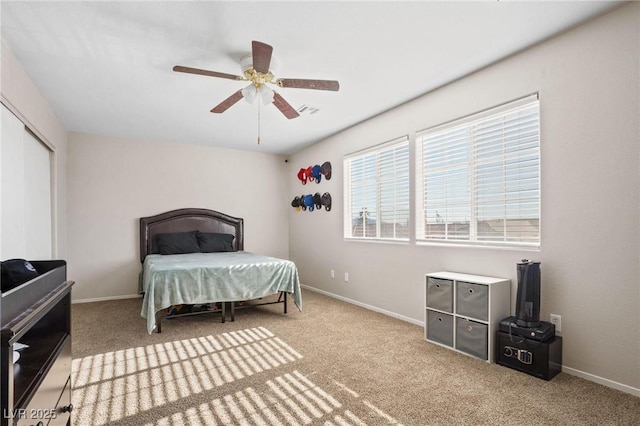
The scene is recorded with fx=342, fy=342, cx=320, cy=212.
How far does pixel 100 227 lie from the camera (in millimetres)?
5082

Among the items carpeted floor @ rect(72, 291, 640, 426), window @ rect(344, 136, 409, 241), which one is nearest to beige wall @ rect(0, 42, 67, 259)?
carpeted floor @ rect(72, 291, 640, 426)

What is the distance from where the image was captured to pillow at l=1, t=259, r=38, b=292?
1.33 meters

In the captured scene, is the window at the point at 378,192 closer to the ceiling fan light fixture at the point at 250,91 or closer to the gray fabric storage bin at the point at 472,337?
the gray fabric storage bin at the point at 472,337

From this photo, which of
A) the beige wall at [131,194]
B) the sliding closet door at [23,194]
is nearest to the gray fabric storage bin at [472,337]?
the sliding closet door at [23,194]

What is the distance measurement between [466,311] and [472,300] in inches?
4.6

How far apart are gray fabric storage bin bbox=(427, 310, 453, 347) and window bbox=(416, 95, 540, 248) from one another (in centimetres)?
75

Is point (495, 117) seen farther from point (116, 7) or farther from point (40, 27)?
point (40, 27)

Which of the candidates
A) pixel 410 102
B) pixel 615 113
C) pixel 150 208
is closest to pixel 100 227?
pixel 150 208

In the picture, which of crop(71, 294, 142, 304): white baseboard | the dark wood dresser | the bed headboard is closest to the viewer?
the dark wood dresser

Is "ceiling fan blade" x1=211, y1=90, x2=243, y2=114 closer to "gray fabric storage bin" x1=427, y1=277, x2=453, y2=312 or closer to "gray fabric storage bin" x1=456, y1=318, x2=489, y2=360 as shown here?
"gray fabric storage bin" x1=427, y1=277, x2=453, y2=312

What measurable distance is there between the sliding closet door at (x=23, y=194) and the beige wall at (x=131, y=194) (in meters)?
1.02

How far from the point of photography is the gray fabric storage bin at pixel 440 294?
299 centimetres

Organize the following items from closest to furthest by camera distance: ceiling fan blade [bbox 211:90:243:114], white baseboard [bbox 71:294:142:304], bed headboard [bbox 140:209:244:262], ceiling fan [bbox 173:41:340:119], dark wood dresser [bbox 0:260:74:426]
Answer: dark wood dresser [bbox 0:260:74:426] < ceiling fan [bbox 173:41:340:119] < ceiling fan blade [bbox 211:90:243:114] < white baseboard [bbox 71:294:142:304] < bed headboard [bbox 140:209:244:262]

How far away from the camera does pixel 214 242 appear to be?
5504mm
